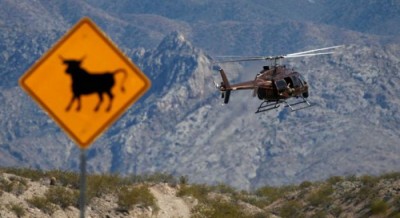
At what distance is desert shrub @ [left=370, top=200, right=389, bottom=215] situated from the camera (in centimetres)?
4729

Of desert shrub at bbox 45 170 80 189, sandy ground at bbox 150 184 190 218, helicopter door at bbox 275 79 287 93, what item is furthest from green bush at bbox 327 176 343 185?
desert shrub at bbox 45 170 80 189

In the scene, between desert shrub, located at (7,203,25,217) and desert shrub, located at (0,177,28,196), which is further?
desert shrub, located at (0,177,28,196)

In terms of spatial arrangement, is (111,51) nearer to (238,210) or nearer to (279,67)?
(238,210)

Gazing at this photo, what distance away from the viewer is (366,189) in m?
51.9

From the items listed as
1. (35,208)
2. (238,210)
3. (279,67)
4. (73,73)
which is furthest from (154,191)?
(73,73)

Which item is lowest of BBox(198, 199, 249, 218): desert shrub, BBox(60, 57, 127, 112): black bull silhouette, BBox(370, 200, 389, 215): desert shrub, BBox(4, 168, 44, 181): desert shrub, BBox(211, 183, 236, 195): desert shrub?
BBox(370, 200, 389, 215): desert shrub

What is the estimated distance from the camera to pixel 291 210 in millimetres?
52719

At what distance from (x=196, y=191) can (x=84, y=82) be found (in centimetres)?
3547

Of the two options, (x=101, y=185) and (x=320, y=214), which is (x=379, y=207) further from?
(x=101, y=185)

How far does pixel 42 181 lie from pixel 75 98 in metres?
28.9

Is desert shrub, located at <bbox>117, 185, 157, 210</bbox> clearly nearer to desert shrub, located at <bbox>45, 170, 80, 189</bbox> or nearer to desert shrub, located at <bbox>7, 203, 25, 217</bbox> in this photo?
desert shrub, located at <bbox>45, 170, 80, 189</bbox>

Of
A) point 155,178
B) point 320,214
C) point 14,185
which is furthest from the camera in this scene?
point 155,178

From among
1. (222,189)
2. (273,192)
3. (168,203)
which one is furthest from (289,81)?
(168,203)

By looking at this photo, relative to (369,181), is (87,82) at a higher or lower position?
higher
